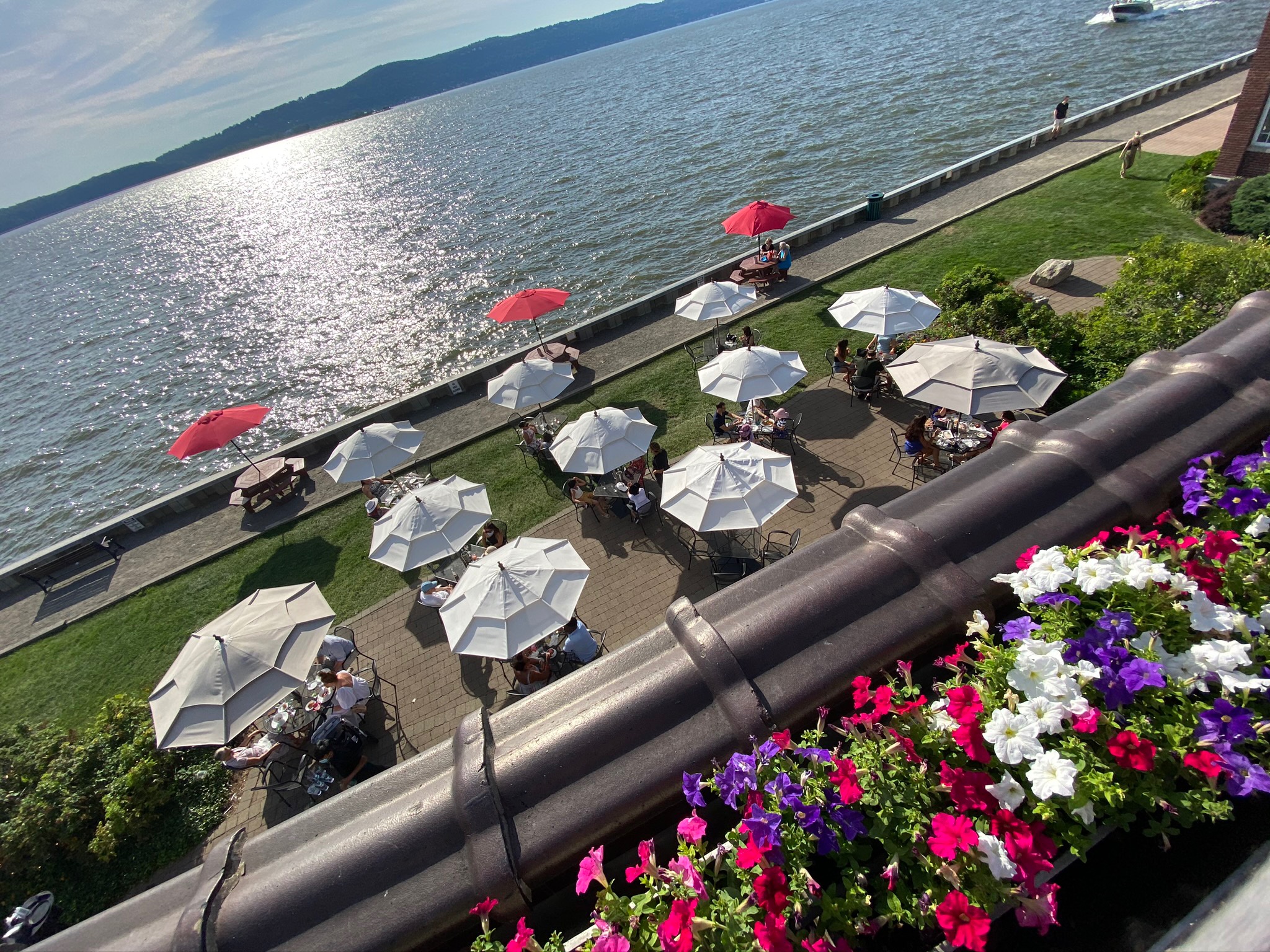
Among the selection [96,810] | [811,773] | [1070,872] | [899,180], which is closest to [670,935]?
[811,773]

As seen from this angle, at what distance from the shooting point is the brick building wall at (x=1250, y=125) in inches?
615

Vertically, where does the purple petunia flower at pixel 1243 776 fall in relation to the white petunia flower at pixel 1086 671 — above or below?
below

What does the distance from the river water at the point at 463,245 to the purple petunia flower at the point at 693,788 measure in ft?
75.7

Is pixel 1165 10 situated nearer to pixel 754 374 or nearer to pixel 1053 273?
pixel 1053 273

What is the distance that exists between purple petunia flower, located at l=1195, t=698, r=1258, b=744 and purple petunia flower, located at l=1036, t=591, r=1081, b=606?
710 mm

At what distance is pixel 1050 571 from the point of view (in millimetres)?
3336

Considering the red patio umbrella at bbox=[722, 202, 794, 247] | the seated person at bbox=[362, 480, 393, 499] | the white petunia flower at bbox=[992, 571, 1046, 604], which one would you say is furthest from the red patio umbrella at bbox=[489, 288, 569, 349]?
the white petunia flower at bbox=[992, 571, 1046, 604]

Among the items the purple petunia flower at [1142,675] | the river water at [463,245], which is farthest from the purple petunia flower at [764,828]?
the river water at [463,245]

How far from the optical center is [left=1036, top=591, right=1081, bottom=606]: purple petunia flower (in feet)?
10.6

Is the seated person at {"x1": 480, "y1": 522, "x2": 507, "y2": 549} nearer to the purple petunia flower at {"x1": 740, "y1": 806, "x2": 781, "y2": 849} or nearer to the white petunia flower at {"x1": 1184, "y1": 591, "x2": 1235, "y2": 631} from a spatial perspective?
the purple petunia flower at {"x1": 740, "y1": 806, "x2": 781, "y2": 849}

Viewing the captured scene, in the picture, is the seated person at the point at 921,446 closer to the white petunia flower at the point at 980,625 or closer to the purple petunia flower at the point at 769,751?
the white petunia flower at the point at 980,625

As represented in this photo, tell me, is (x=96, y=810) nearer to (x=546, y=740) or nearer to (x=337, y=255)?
(x=546, y=740)

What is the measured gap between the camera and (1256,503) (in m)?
3.54

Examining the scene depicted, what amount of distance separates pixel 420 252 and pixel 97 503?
23.6 m
